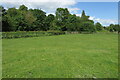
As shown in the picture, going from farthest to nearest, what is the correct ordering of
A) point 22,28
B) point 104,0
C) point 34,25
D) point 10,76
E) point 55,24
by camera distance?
point 55,24, point 34,25, point 22,28, point 104,0, point 10,76

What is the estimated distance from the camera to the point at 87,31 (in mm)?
49938

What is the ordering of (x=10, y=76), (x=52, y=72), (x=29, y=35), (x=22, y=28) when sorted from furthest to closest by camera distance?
(x=22, y=28), (x=29, y=35), (x=52, y=72), (x=10, y=76)

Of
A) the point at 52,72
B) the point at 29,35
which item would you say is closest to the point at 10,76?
the point at 52,72

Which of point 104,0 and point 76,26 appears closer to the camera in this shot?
point 104,0

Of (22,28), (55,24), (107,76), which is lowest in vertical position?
(107,76)

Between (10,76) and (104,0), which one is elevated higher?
(104,0)

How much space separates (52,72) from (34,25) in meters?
38.1

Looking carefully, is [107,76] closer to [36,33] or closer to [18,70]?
[18,70]

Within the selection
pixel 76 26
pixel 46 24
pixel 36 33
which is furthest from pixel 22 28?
pixel 76 26

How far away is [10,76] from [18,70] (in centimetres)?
52

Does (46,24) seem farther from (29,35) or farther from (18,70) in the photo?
(18,70)

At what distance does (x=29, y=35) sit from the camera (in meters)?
23.1

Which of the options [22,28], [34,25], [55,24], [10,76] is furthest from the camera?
[55,24]

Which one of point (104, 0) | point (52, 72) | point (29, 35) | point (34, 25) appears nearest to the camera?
point (52, 72)
